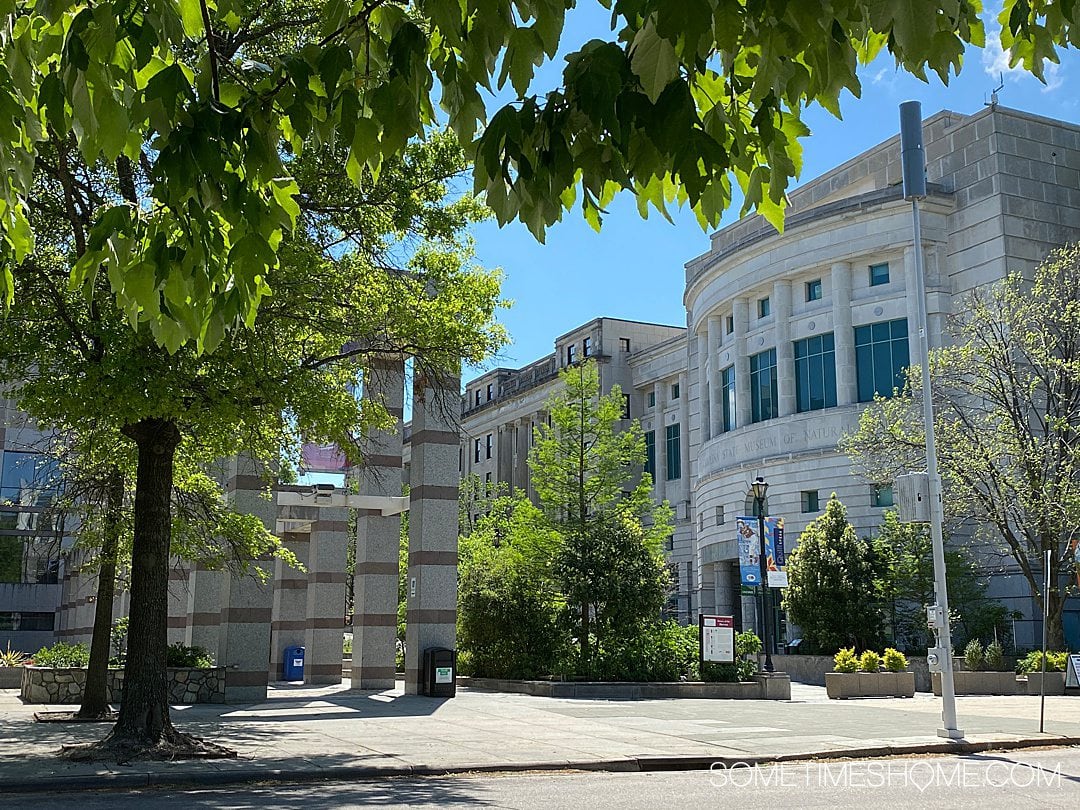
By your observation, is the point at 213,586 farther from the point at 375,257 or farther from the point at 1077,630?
the point at 1077,630

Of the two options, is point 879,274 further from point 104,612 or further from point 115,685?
point 104,612

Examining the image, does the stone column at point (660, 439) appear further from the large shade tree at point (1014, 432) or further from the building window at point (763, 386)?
the large shade tree at point (1014, 432)

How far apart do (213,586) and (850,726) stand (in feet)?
51.2

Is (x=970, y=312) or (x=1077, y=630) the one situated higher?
(x=970, y=312)

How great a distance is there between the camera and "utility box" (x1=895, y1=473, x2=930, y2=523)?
20.7 m

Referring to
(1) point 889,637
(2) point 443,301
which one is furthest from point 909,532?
(2) point 443,301

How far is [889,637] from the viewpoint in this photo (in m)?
40.9

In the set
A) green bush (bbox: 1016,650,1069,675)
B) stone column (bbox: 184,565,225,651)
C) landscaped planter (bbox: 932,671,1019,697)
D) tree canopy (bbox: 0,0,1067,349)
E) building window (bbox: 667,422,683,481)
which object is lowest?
landscaped planter (bbox: 932,671,1019,697)

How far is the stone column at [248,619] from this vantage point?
24484 millimetres

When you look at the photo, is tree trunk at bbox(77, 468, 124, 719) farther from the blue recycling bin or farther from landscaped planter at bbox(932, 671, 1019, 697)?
landscaped planter at bbox(932, 671, 1019, 697)

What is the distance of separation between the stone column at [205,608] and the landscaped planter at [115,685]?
275 centimetres

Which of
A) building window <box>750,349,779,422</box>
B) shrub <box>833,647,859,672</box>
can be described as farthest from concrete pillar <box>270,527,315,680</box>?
building window <box>750,349,779,422</box>

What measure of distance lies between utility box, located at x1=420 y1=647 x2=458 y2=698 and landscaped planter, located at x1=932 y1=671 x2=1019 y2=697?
16250 millimetres

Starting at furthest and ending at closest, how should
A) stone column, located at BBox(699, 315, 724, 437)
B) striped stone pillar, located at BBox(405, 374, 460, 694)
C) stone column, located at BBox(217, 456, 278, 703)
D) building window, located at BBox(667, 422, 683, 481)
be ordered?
building window, located at BBox(667, 422, 683, 481) < stone column, located at BBox(699, 315, 724, 437) < striped stone pillar, located at BBox(405, 374, 460, 694) < stone column, located at BBox(217, 456, 278, 703)
